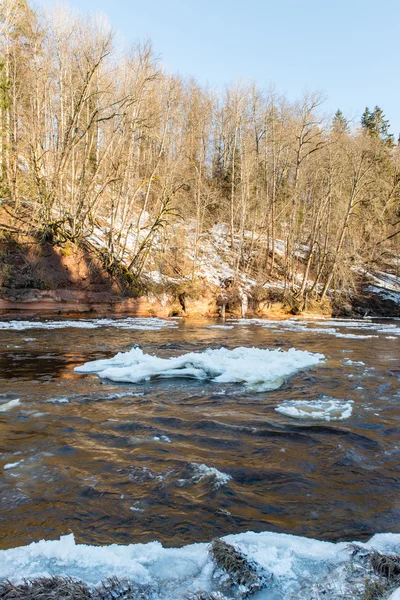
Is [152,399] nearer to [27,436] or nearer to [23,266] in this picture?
[27,436]

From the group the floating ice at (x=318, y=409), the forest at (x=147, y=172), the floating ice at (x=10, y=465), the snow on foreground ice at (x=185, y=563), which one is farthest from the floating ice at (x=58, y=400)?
the forest at (x=147, y=172)

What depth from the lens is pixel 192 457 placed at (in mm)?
4266

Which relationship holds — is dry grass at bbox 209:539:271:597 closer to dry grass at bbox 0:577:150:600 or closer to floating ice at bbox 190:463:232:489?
dry grass at bbox 0:577:150:600

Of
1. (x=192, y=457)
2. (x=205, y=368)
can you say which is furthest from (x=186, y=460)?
(x=205, y=368)

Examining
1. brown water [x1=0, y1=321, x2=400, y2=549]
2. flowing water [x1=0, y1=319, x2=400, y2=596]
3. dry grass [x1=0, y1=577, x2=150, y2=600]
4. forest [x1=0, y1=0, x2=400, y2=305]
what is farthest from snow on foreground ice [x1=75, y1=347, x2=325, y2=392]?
forest [x1=0, y1=0, x2=400, y2=305]

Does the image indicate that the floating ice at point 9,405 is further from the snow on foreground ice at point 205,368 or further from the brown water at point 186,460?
the snow on foreground ice at point 205,368

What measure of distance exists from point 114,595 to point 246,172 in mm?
28983

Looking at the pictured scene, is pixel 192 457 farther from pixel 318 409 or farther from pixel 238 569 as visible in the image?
pixel 318 409

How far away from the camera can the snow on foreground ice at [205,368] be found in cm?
770

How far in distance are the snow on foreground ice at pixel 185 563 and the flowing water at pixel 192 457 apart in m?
0.17

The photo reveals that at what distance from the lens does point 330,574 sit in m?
2.47

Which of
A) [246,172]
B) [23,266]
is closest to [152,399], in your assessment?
[23,266]

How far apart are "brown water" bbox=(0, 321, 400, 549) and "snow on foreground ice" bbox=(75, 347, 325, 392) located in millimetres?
354

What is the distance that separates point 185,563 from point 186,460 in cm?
161
